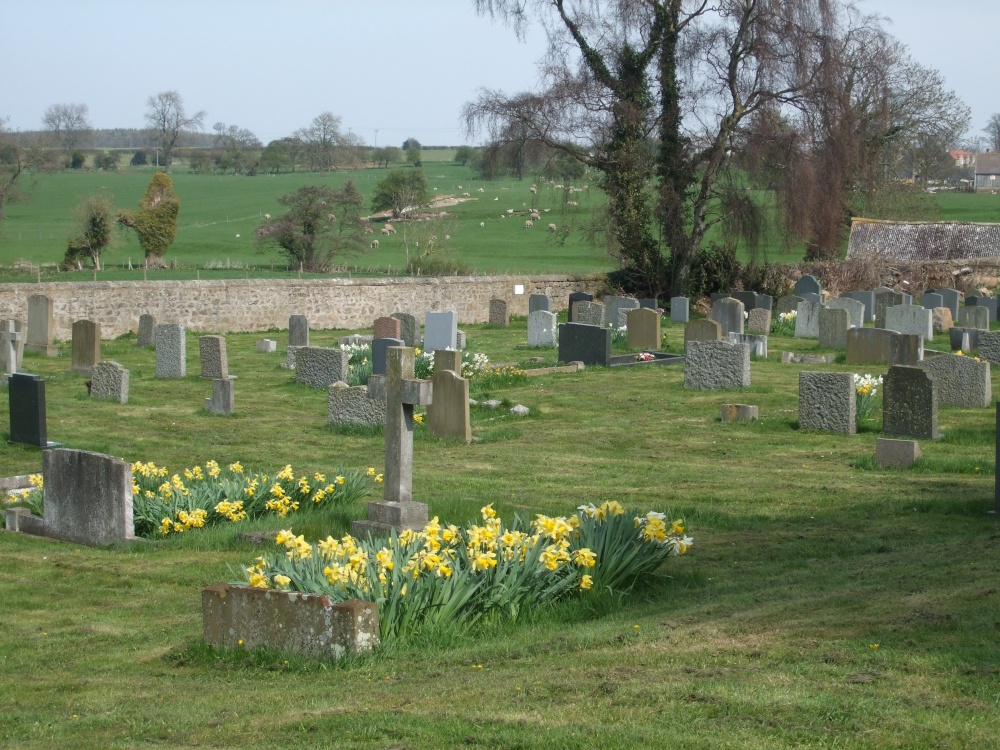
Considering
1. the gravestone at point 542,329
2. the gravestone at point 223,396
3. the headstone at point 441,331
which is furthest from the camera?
the gravestone at point 542,329

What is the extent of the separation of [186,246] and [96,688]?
2443 inches

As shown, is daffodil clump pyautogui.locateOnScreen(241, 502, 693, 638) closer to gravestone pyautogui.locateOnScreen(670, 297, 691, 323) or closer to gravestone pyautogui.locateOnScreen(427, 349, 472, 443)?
gravestone pyautogui.locateOnScreen(427, 349, 472, 443)

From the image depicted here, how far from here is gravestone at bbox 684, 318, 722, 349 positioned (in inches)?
884

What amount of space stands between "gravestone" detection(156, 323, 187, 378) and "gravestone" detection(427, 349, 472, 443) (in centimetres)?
714

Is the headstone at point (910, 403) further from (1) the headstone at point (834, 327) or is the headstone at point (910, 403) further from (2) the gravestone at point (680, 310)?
(2) the gravestone at point (680, 310)

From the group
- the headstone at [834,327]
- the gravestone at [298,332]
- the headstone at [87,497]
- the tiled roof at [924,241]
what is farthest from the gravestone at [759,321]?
the headstone at [87,497]

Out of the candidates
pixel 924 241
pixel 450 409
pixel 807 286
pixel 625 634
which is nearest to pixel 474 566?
pixel 625 634

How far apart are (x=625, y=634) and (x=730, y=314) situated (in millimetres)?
21029

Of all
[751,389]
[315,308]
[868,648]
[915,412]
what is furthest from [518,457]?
[315,308]

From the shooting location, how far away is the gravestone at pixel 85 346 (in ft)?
70.3

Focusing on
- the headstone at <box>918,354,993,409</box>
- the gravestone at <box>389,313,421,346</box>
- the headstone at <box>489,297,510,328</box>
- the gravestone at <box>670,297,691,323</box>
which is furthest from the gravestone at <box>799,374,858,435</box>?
the headstone at <box>489,297,510,328</box>

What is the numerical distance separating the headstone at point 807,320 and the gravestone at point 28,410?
60.6ft

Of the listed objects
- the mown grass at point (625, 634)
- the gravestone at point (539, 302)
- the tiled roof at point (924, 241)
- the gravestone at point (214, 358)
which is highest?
the tiled roof at point (924, 241)

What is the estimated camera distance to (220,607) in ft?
21.7
